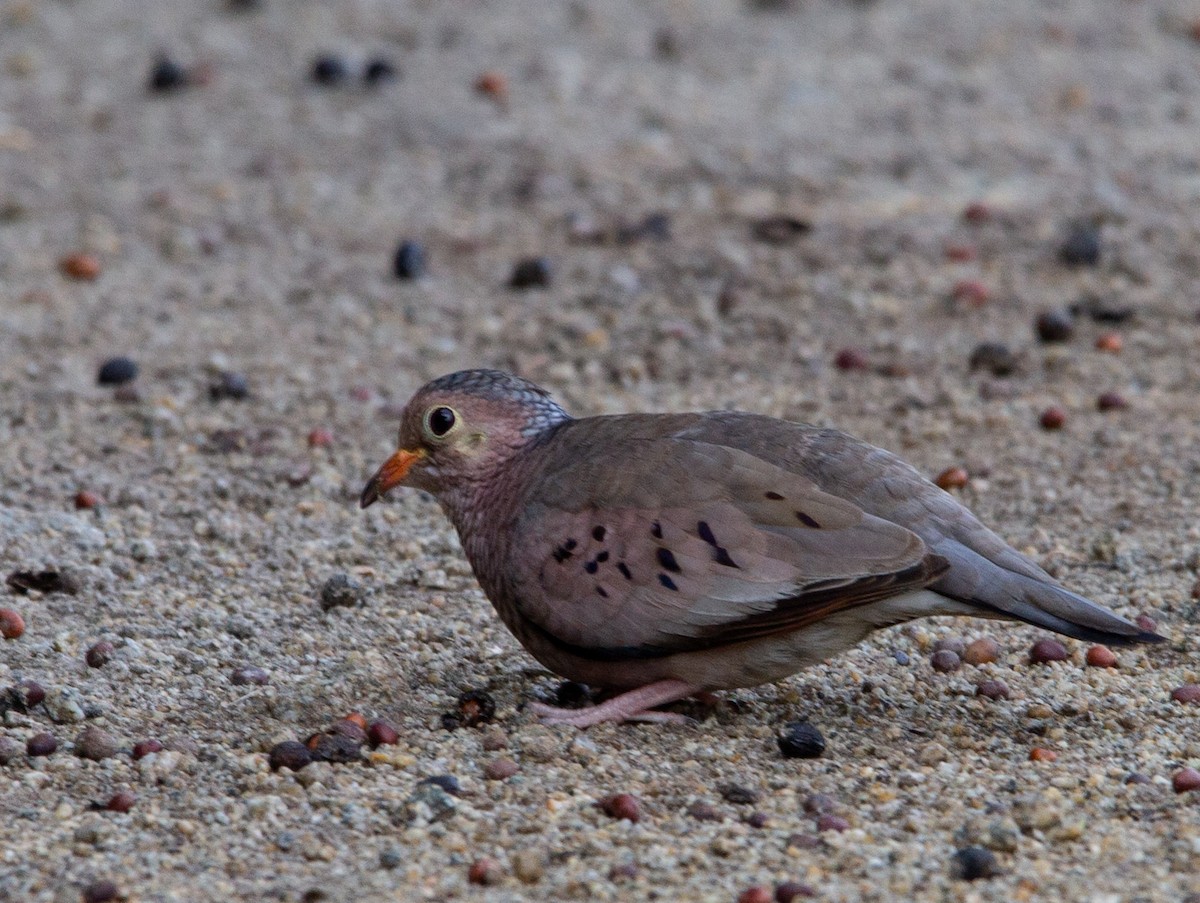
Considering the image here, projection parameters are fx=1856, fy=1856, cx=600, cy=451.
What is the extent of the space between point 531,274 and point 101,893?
4801 millimetres

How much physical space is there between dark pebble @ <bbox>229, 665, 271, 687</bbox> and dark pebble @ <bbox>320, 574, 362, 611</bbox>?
522mm

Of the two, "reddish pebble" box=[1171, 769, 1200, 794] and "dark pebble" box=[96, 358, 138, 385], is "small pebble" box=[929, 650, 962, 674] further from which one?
"dark pebble" box=[96, 358, 138, 385]

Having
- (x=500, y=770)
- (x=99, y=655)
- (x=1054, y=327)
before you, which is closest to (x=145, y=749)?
(x=99, y=655)

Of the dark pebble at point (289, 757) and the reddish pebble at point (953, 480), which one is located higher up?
the reddish pebble at point (953, 480)

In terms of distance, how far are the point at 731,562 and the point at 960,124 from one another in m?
6.14

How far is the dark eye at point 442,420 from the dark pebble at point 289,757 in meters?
1.05

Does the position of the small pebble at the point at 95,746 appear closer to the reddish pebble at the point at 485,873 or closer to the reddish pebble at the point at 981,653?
the reddish pebble at the point at 485,873

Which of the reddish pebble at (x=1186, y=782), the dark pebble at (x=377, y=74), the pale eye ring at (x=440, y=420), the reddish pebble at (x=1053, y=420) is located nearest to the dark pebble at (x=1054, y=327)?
the reddish pebble at (x=1053, y=420)

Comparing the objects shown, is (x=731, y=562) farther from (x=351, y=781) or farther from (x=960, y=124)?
(x=960, y=124)

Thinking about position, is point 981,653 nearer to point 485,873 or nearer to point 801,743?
point 801,743

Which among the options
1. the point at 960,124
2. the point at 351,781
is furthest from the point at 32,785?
the point at 960,124

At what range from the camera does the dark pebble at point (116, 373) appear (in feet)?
24.2

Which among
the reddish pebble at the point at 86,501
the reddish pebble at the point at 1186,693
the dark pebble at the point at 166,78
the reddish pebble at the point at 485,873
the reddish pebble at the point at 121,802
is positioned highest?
the dark pebble at the point at 166,78

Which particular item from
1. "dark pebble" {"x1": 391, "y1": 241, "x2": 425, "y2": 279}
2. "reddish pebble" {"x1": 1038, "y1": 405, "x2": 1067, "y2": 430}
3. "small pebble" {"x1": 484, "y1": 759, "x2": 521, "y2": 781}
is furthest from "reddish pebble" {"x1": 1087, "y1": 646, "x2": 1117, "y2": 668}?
"dark pebble" {"x1": 391, "y1": 241, "x2": 425, "y2": 279}
